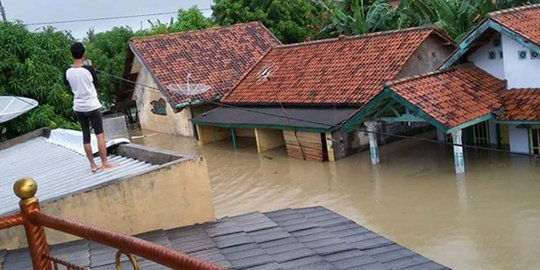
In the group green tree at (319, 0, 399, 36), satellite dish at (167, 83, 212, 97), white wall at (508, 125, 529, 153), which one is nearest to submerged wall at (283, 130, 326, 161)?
white wall at (508, 125, 529, 153)

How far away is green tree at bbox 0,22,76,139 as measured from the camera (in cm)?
1484

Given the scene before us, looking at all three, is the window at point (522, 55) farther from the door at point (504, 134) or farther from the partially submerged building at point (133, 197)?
the partially submerged building at point (133, 197)

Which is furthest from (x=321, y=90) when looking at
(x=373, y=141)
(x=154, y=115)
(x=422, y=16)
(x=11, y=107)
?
(x=154, y=115)

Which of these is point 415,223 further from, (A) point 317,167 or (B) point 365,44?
(B) point 365,44

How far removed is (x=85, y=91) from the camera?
7000mm

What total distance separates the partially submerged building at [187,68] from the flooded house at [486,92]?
958 cm

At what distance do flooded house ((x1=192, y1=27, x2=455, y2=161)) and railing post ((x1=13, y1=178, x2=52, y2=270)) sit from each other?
12.8m

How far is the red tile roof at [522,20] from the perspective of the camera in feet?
45.2

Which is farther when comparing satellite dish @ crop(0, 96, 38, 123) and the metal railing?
satellite dish @ crop(0, 96, 38, 123)

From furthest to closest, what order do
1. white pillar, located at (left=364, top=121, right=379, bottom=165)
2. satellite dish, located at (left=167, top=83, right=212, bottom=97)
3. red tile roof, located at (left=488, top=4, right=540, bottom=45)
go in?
1. satellite dish, located at (left=167, top=83, right=212, bottom=97)
2. white pillar, located at (left=364, top=121, right=379, bottom=165)
3. red tile roof, located at (left=488, top=4, right=540, bottom=45)

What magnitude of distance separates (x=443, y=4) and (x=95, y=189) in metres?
15.9

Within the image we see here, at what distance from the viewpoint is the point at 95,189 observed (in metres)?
6.17

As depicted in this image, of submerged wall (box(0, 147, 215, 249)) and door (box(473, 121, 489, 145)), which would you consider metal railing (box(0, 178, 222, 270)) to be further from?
door (box(473, 121, 489, 145))

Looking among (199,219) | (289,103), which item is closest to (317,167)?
(289,103)
